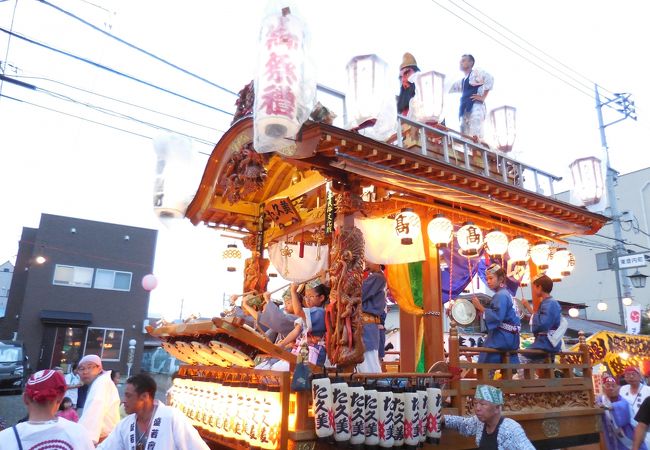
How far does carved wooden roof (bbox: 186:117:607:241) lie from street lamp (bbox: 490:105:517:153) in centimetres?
185

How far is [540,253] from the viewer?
9430mm

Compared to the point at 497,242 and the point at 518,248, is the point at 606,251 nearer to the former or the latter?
the point at 518,248

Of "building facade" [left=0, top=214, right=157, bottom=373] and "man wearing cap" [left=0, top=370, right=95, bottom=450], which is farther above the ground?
"building facade" [left=0, top=214, right=157, bottom=373]

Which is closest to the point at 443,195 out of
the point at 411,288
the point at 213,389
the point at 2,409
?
the point at 411,288

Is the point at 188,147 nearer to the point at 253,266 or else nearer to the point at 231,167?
the point at 231,167

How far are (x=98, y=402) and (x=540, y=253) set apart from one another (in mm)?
8445

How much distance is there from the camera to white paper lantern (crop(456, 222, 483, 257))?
789cm

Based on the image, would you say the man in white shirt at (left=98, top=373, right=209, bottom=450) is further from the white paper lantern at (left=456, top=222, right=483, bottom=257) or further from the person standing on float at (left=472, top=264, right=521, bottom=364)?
the white paper lantern at (left=456, top=222, right=483, bottom=257)

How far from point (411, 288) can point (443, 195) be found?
7.36ft

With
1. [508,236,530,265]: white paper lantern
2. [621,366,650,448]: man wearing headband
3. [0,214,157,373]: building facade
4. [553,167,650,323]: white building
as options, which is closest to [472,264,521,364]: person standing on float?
[621,366,650,448]: man wearing headband

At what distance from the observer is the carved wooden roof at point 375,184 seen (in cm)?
570

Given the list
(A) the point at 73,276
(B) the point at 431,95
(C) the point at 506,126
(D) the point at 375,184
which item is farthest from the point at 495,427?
(A) the point at 73,276

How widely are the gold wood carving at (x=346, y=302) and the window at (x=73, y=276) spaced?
87.2 ft

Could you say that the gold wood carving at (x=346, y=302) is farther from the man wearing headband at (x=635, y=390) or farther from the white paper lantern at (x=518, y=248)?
the white paper lantern at (x=518, y=248)
